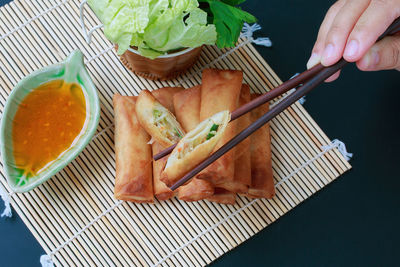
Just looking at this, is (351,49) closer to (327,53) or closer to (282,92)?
(327,53)

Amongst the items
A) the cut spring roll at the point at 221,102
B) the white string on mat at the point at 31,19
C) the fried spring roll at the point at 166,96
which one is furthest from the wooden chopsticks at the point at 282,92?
the white string on mat at the point at 31,19

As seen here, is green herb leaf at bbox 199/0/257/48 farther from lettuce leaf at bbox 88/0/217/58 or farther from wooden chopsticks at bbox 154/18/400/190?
wooden chopsticks at bbox 154/18/400/190

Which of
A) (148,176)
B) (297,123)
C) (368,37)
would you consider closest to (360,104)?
(297,123)

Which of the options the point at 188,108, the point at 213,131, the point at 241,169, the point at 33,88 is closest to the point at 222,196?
the point at 241,169

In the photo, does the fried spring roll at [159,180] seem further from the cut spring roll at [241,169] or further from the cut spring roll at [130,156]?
the cut spring roll at [241,169]

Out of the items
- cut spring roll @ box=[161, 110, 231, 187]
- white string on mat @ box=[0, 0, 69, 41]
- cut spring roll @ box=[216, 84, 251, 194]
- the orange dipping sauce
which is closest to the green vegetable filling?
cut spring roll @ box=[161, 110, 231, 187]

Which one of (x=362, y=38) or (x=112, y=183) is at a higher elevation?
(x=362, y=38)

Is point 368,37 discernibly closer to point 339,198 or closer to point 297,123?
point 297,123
